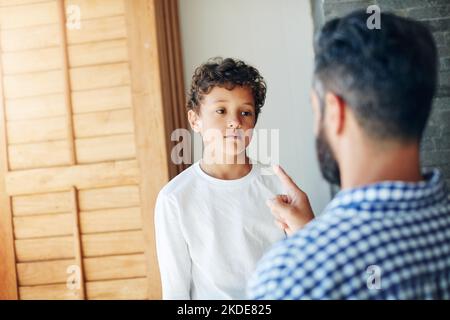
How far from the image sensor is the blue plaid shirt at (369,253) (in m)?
0.48

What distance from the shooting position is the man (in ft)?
1.60

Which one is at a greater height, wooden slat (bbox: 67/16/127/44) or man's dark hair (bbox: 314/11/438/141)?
wooden slat (bbox: 67/16/127/44)

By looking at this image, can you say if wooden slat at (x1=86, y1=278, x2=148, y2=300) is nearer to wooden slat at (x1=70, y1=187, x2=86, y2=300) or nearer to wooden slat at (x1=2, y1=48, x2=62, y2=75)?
wooden slat at (x1=70, y1=187, x2=86, y2=300)

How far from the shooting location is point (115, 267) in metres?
Result: 1.76

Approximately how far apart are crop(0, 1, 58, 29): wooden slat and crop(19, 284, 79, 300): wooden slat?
3.30 feet

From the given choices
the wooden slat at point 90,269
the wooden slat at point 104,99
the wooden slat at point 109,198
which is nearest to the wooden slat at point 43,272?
the wooden slat at point 90,269

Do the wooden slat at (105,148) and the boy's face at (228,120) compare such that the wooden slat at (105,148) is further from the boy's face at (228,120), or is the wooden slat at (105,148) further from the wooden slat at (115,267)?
the boy's face at (228,120)

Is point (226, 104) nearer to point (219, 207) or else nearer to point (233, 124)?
point (233, 124)

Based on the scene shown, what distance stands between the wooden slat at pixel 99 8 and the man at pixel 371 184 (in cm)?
138

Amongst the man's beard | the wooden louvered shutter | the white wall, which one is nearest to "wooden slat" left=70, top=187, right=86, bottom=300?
the wooden louvered shutter

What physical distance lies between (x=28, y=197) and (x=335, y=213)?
157 cm

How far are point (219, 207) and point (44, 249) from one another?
100cm
